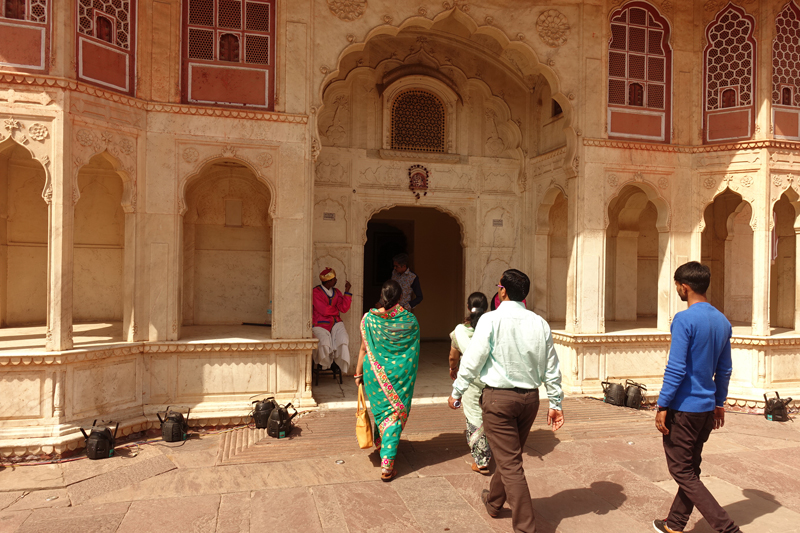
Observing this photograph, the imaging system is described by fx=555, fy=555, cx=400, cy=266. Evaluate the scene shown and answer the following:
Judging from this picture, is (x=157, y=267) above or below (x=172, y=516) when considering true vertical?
above

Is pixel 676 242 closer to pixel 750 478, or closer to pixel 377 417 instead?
pixel 750 478

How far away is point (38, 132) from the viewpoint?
5.71 metres

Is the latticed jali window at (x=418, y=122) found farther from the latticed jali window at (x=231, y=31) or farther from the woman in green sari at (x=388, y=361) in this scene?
the woman in green sari at (x=388, y=361)

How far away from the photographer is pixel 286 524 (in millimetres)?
4199

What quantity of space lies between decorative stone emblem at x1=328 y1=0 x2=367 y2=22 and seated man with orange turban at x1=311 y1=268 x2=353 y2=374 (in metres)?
3.41

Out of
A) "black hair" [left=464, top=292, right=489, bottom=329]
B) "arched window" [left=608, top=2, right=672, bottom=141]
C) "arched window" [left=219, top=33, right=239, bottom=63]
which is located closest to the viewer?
"black hair" [left=464, top=292, right=489, bottom=329]

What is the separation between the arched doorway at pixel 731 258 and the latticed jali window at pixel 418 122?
5471mm

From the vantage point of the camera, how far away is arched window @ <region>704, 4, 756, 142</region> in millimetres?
8070

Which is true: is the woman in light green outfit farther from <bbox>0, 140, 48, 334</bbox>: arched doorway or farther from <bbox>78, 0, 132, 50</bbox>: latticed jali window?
<bbox>0, 140, 48, 334</bbox>: arched doorway

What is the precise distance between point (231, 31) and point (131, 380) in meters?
4.40

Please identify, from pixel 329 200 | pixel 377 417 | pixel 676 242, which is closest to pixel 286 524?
pixel 377 417

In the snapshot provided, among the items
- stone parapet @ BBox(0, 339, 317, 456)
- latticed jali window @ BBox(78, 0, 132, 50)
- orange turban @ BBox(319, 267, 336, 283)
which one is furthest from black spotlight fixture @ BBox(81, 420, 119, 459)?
latticed jali window @ BBox(78, 0, 132, 50)

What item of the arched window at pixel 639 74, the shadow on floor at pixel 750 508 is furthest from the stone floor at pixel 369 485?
the arched window at pixel 639 74

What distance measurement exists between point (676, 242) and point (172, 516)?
749cm
